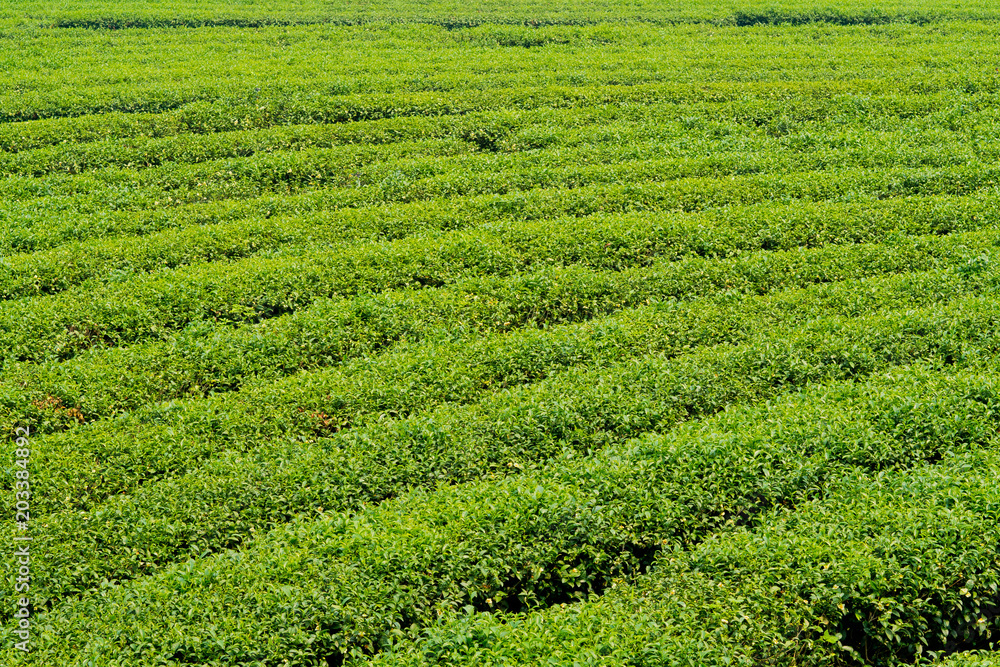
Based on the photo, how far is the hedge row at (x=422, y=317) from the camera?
14.8m

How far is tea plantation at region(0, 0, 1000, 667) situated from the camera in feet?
34.2

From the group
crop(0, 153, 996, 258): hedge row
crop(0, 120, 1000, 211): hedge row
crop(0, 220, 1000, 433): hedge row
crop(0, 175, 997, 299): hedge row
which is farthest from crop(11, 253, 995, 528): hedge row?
crop(0, 120, 1000, 211): hedge row

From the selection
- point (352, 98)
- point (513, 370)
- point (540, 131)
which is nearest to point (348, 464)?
point (513, 370)

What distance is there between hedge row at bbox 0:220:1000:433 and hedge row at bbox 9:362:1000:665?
416 cm

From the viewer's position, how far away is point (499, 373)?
15266 millimetres

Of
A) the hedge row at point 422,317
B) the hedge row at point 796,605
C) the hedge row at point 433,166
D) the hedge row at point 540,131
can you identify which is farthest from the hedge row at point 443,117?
the hedge row at point 796,605

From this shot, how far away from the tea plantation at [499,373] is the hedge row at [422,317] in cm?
8

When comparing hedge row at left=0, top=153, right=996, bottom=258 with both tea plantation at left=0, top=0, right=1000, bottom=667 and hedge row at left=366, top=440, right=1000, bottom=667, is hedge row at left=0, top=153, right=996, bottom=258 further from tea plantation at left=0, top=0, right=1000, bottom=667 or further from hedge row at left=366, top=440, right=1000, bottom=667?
hedge row at left=366, top=440, right=1000, bottom=667

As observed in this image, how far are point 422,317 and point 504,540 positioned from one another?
6.32 meters

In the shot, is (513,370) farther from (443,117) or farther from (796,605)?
(443,117)

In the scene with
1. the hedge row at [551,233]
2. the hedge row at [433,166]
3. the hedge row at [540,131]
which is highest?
the hedge row at [540,131]

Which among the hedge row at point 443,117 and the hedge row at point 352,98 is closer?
the hedge row at point 443,117

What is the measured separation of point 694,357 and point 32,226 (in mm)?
14466

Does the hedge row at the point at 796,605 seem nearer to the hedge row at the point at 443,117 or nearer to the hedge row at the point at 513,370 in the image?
the hedge row at the point at 513,370
